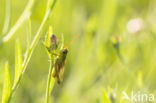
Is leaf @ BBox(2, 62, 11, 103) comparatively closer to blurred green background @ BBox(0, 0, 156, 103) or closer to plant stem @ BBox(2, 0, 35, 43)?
plant stem @ BBox(2, 0, 35, 43)

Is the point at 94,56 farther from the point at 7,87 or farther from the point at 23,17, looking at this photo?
the point at 7,87

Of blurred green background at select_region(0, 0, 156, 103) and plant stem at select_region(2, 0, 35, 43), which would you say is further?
blurred green background at select_region(0, 0, 156, 103)

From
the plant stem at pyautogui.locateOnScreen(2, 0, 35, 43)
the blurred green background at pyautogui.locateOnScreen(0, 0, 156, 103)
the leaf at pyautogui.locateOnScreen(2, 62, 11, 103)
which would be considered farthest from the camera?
the blurred green background at pyautogui.locateOnScreen(0, 0, 156, 103)

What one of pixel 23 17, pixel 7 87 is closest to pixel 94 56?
pixel 23 17

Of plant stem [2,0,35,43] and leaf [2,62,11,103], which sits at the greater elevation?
plant stem [2,0,35,43]

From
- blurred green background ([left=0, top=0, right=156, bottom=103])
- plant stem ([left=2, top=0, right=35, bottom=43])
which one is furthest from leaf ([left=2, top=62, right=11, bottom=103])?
blurred green background ([left=0, top=0, right=156, bottom=103])

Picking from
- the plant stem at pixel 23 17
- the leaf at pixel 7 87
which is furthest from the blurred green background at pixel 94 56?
the leaf at pixel 7 87

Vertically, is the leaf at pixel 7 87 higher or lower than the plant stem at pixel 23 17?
lower

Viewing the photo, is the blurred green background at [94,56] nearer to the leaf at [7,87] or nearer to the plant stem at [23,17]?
the plant stem at [23,17]

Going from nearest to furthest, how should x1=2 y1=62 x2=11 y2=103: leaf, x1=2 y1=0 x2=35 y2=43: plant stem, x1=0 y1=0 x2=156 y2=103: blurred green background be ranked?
1. x1=2 y1=62 x2=11 y2=103: leaf
2. x1=2 y1=0 x2=35 y2=43: plant stem
3. x1=0 y1=0 x2=156 y2=103: blurred green background

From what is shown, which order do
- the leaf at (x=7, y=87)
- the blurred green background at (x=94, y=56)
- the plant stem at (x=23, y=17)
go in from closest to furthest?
the leaf at (x=7, y=87) < the plant stem at (x=23, y=17) < the blurred green background at (x=94, y=56)
